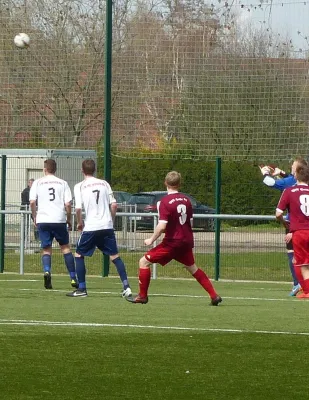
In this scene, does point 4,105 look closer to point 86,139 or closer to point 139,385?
point 86,139

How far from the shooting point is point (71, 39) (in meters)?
23.1

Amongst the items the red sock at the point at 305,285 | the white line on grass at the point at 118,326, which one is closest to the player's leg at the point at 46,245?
the red sock at the point at 305,285

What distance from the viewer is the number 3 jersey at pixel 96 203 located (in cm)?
1497

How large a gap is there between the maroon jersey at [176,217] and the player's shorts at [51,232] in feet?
11.2

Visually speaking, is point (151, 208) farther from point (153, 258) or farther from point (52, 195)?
point (153, 258)

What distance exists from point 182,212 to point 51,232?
3730mm

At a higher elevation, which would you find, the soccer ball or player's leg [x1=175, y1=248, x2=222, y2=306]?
the soccer ball

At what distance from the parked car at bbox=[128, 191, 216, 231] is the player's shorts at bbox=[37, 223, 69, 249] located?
15.1 ft

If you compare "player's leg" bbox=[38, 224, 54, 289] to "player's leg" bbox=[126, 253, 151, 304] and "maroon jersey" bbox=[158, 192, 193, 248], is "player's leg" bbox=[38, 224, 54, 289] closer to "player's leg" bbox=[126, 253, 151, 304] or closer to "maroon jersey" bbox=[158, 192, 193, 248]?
"player's leg" bbox=[126, 253, 151, 304]

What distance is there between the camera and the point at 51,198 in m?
16.2

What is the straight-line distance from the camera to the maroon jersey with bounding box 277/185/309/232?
14133 millimetres

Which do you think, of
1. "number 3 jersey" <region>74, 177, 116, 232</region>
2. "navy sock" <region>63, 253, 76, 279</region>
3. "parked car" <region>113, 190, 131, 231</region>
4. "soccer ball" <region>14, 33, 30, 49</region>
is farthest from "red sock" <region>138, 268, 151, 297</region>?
"soccer ball" <region>14, 33, 30, 49</region>

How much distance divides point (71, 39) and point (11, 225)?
3918 millimetres

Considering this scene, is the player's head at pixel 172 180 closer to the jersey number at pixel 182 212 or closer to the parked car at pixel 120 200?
the jersey number at pixel 182 212
